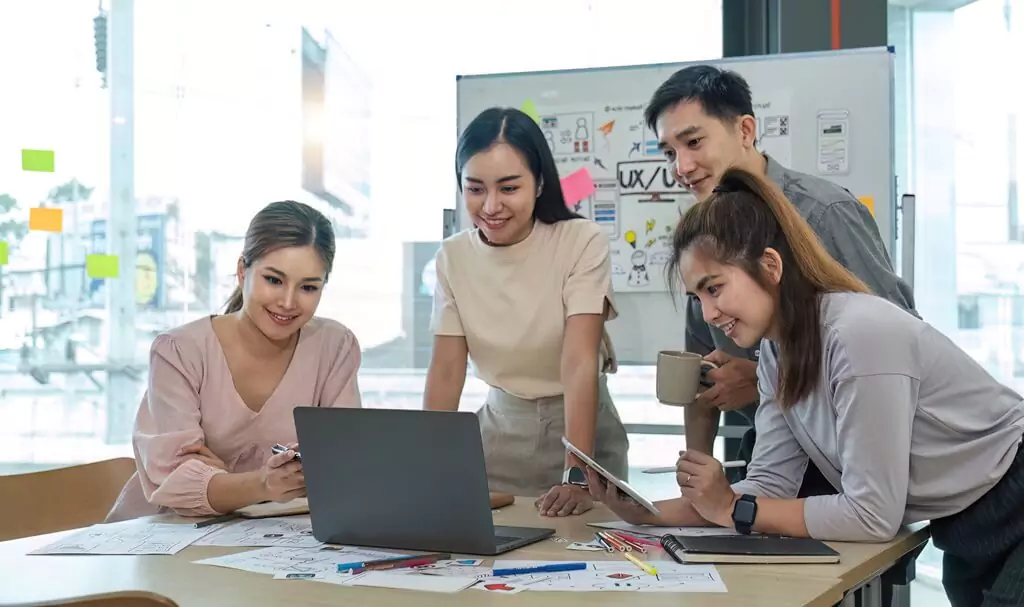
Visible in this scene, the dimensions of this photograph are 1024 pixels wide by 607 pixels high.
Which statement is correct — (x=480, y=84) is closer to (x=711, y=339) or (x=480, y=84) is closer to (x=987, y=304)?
(x=711, y=339)

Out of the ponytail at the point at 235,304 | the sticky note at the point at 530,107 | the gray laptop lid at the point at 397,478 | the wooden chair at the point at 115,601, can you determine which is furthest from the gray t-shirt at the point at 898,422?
the sticky note at the point at 530,107

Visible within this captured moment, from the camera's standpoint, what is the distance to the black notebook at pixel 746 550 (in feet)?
4.45

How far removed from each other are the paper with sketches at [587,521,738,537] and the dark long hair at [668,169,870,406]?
0.24 meters

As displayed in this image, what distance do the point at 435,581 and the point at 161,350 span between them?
92 centimetres

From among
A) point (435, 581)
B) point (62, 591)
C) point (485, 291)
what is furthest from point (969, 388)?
point (62, 591)

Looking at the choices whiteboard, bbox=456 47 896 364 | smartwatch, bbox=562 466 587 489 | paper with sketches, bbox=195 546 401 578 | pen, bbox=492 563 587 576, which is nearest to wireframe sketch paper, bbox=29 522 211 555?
paper with sketches, bbox=195 546 401 578

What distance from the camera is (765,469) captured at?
5.67 ft

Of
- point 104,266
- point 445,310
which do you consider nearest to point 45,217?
point 104,266

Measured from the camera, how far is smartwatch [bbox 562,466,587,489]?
1834 mm

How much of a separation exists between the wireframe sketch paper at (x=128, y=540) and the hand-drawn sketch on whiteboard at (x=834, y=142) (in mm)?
1974

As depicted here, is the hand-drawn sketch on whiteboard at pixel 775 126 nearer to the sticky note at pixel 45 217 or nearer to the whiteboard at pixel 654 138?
the whiteboard at pixel 654 138

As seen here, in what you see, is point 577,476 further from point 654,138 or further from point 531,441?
point 654,138

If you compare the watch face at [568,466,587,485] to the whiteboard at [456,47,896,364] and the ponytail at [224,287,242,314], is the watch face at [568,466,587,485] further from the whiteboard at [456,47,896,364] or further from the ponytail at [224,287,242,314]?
the whiteboard at [456,47,896,364]

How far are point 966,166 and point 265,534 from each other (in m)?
2.75
